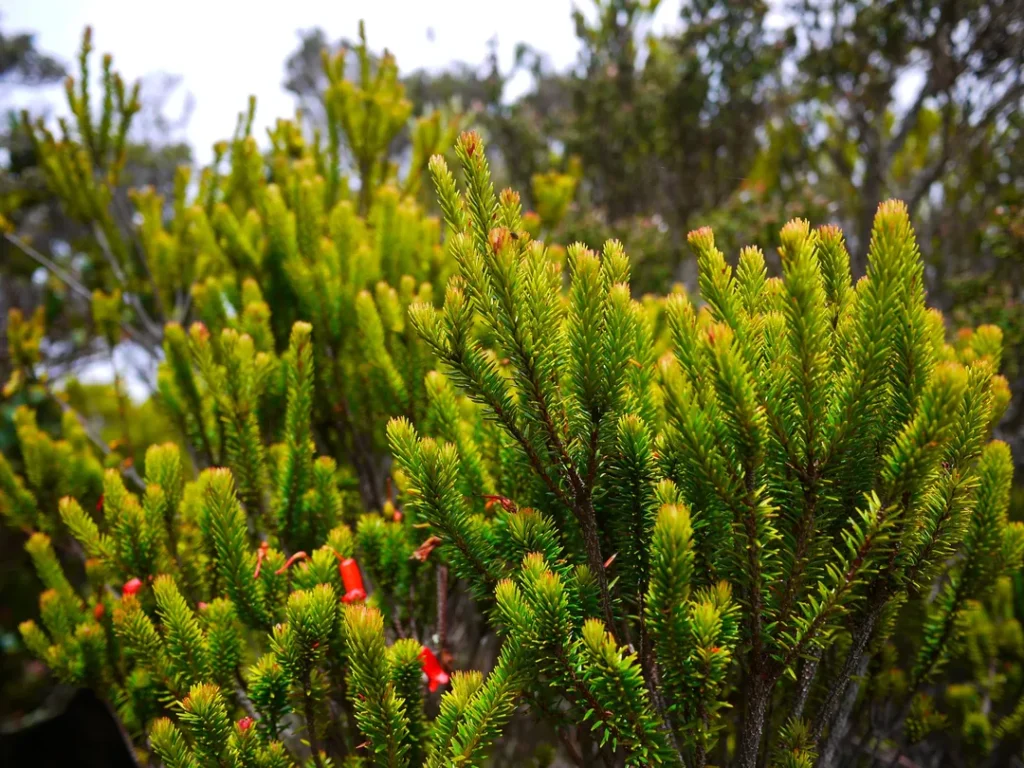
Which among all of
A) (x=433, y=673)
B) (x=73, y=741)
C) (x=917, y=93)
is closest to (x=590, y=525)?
(x=433, y=673)

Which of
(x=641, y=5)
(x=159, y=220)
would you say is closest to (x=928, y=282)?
(x=641, y=5)

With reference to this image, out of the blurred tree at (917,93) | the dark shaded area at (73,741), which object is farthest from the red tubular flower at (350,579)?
the dark shaded area at (73,741)

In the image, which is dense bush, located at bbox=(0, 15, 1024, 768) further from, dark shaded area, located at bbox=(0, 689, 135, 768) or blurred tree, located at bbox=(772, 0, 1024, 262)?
dark shaded area, located at bbox=(0, 689, 135, 768)

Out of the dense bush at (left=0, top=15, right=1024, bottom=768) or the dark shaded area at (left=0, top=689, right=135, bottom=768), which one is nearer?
the dense bush at (left=0, top=15, right=1024, bottom=768)

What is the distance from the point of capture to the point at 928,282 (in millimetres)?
5953

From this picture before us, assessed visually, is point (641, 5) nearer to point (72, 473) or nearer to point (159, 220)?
point (159, 220)

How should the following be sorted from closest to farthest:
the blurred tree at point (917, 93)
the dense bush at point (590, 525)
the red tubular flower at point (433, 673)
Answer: the dense bush at point (590, 525) → the red tubular flower at point (433, 673) → the blurred tree at point (917, 93)

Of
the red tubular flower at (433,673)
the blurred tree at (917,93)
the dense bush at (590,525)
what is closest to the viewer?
the dense bush at (590,525)

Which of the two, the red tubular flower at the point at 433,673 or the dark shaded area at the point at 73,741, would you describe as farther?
the dark shaded area at the point at 73,741

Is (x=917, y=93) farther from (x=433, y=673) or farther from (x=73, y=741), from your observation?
(x=73, y=741)

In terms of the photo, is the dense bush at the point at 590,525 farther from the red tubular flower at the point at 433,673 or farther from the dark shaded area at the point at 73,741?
the dark shaded area at the point at 73,741

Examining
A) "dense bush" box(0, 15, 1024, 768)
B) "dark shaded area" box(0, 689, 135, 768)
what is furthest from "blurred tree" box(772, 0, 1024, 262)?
"dark shaded area" box(0, 689, 135, 768)

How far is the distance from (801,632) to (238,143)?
10.4 feet

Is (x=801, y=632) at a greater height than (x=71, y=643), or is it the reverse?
(x=801, y=632)
